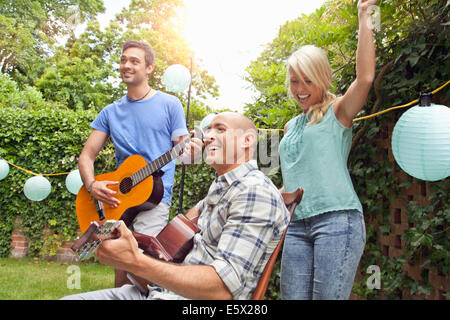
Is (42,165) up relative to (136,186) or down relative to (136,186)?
up

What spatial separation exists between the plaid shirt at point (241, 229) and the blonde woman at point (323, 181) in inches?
11.3

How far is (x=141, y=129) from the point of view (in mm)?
2377

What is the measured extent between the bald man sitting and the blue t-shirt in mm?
906

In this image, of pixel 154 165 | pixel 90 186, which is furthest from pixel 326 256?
pixel 90 186

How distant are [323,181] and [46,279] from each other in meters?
4.20

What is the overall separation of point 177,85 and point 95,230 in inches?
130

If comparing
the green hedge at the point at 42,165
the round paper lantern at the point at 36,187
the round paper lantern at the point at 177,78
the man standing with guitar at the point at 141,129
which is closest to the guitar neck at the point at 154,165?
the man standing with guitar at the point at 141,129

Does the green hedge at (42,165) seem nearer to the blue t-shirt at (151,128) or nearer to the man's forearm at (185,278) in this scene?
the blue t-shirt at (151,128)

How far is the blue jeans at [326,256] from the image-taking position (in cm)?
144

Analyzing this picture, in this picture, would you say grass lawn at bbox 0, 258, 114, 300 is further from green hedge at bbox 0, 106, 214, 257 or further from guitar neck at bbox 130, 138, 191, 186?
guitar neck at bbox 130, 138, 191, 186

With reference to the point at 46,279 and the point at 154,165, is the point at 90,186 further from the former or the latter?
the point at 46,279

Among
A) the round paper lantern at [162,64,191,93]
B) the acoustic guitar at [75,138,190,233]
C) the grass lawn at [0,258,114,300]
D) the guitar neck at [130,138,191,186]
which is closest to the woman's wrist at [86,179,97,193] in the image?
the acoustic guitar at [75,138,190,233]

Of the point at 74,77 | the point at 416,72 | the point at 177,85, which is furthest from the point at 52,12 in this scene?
the point at 416,72

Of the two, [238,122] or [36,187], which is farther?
[36,187]
